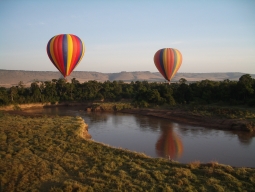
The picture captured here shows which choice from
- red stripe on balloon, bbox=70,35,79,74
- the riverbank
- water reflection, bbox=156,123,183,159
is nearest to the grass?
water reflection, bbox=156,123,183,159

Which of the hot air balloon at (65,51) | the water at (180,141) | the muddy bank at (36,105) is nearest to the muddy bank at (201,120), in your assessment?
the water at (180,141)

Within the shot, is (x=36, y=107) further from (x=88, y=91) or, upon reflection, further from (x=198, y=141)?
(x=198, y=141)

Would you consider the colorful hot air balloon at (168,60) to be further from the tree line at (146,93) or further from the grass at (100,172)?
the grass at (100,172)

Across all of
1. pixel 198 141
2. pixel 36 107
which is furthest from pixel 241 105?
pixel 36 107

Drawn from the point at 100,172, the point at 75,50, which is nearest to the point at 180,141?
the point at 100,172

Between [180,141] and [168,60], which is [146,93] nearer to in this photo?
[168,60]

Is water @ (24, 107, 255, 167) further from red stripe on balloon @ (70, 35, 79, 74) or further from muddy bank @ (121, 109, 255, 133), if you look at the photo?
red stripe on balloon @ (70, 35, 79, 74)
